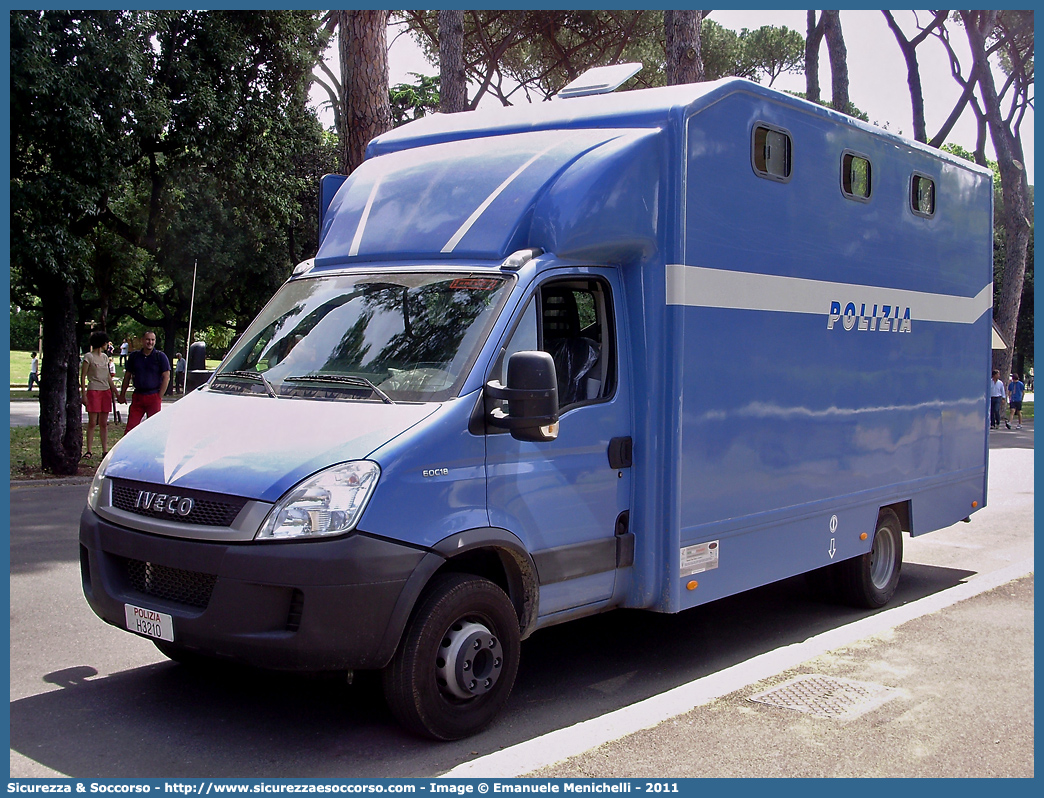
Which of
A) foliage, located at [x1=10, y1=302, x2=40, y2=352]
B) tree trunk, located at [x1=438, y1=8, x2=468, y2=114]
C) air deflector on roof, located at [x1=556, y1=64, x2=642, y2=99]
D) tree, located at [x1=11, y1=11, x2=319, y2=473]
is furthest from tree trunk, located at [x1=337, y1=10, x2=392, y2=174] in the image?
foliage, located at [x1=10, y1=302, x2=40, y2=352]

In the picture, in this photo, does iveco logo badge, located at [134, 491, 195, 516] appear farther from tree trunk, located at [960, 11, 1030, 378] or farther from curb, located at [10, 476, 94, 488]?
tree trunk, located at [960, 11, 1030, 378]

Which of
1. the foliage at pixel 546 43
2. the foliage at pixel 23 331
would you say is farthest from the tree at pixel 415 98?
the foliage at pixel 23 331

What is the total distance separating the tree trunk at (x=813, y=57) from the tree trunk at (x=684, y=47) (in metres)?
11.2

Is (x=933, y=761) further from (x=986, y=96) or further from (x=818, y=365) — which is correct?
(x=986, y=96)

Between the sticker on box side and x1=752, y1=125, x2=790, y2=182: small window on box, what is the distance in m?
2.30

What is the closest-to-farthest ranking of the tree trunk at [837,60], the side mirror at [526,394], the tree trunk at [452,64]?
the side mirror at [526,394]
the tree trunk at [452,64]
the tree trunk at [837,60]

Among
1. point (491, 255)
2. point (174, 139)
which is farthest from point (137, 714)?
point (174, 139)

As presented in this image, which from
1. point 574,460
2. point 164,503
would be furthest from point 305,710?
point 574,460

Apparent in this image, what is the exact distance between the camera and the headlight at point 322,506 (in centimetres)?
443

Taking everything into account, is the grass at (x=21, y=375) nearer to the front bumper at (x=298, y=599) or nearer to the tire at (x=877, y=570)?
the tire at (x=877, y=570)

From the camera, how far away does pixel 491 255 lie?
17.6 feet

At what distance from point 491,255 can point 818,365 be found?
276 cm

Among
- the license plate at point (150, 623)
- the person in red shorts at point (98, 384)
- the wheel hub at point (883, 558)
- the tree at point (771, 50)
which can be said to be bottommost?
the wheel hub at point (883, 558)

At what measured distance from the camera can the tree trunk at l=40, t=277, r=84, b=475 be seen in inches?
553
